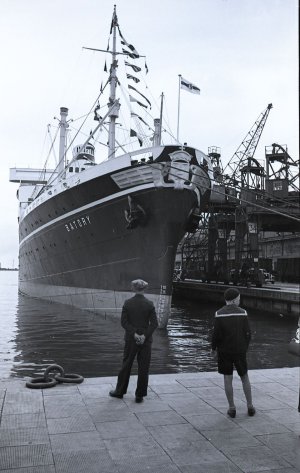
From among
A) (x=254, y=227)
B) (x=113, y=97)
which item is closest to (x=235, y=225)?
(x=254, y=227)

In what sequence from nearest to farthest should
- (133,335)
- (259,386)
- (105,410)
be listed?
(105,410)
(133,335)
(259,386)

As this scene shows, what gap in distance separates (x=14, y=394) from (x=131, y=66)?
18.7 metres

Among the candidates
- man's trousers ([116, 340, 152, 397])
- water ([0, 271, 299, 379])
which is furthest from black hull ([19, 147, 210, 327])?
man's trousers ([116, 340, 152, 397])

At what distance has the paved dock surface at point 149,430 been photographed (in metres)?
4.01

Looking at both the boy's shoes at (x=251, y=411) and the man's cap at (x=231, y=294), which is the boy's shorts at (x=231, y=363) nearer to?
the boy's shoes at (x=251, y=411)

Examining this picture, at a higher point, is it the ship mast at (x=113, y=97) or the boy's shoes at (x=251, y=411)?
the ship mast at (x=113, y=97)

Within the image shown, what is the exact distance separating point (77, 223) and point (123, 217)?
344 centimetres

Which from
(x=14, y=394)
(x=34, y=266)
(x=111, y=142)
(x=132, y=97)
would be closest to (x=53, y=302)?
(x=34, y=266)

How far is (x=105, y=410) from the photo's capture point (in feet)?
18.3

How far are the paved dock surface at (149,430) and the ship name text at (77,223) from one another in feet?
44.7

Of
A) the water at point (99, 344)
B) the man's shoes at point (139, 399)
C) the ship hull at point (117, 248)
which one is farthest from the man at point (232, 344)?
the ship hull at point (117, 248)

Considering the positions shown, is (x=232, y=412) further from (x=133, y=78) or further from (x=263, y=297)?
(x=263, y=297)

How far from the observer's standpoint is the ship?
57.5 ft

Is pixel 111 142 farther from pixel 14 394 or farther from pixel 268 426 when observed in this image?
pixel 268 426
